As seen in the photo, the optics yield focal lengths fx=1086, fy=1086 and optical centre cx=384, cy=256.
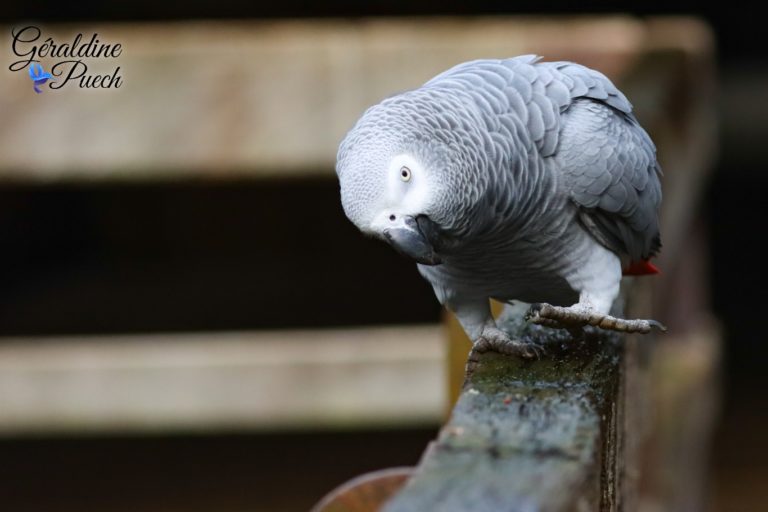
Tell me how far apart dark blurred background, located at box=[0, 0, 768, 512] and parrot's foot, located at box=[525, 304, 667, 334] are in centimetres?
194

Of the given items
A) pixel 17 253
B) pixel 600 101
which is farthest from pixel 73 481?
pixel 600 101

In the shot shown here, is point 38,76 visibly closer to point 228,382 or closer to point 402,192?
point 228,382

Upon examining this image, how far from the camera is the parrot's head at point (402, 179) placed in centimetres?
100

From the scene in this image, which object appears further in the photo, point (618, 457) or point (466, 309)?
point (466, 309)

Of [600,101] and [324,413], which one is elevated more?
[600,101]

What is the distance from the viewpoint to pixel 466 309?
1295 mm

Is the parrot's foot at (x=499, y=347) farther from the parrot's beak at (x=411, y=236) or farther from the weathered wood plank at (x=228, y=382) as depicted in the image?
the weathered wood plank at (x=228, y=382)

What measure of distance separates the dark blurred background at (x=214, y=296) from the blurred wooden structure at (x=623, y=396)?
707 millimetres

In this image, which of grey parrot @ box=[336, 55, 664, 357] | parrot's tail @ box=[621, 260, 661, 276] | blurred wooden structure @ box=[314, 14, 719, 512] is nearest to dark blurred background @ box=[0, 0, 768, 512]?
blurred wooden structure @ box=[314, 14, 719, 512]

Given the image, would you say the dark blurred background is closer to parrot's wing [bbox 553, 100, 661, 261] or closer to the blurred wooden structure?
the blurred wooden structure

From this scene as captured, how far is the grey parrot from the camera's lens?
1.01 m


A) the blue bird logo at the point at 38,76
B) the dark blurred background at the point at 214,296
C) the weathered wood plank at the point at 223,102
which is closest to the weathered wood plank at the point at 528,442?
the weathered wood plank at the point at 223,102

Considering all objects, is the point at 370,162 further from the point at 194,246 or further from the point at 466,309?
the point at 194,246

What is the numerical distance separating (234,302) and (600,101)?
2562mm
